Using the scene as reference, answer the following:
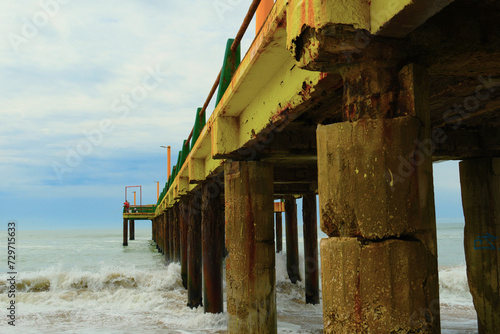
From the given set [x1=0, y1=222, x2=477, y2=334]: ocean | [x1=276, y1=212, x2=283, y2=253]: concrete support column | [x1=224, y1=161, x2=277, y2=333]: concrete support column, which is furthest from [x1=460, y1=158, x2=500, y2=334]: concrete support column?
[x1=276, y1=212, x2=283, y2=253]: concrete support column

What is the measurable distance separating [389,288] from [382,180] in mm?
536

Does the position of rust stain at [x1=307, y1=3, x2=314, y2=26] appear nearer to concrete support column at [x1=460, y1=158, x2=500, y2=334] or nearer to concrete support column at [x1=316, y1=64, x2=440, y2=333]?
concrete support column at [x1=316, y1=64, x2=440, y2=333]

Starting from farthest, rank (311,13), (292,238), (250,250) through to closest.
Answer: (292,238), (250,250), (311,13)

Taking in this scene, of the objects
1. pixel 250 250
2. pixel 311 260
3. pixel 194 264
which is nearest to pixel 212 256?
pixel 194 264

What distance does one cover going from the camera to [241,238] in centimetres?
579

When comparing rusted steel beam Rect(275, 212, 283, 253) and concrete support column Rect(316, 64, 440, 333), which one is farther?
rusted steel beam Rect(275, 212, 283, 253)

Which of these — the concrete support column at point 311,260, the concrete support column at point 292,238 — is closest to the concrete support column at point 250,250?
the concrete support column at point 311,260

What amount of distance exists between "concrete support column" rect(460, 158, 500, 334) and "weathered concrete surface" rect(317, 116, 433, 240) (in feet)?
15.3

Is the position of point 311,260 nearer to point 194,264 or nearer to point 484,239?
point 194,264

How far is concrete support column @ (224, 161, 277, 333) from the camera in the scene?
5.69 m

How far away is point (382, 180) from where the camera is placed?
232cm

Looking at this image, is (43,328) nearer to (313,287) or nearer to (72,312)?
(72,312)

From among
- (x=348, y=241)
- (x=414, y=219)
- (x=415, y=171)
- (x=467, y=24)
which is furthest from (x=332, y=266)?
(x=467, y=24)

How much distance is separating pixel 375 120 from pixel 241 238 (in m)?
3.69
